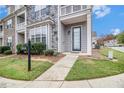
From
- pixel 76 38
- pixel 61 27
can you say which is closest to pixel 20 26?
pixel 61 27

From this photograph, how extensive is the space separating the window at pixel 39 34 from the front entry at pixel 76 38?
2927 mm

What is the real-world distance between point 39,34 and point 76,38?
396cm

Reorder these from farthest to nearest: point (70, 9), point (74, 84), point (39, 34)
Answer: point (39, 34), point (70, 9), point (74, 84)

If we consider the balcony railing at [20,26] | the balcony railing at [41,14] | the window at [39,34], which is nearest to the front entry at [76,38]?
the window at [39,34]

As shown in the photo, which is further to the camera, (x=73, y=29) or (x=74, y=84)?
(x=73, y=29)

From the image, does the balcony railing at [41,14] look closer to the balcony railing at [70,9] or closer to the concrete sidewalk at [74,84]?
the balcony railing at [70,9]

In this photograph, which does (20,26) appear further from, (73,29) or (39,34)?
(73,29)

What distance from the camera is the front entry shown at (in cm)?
1207

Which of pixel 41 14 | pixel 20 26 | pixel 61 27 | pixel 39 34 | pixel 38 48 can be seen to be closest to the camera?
pixel 38 48

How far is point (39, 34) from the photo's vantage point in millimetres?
12969

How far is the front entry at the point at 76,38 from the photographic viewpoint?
12.1 m

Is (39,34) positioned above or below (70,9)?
below

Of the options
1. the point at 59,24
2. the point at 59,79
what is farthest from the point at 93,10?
the point at 59,79
